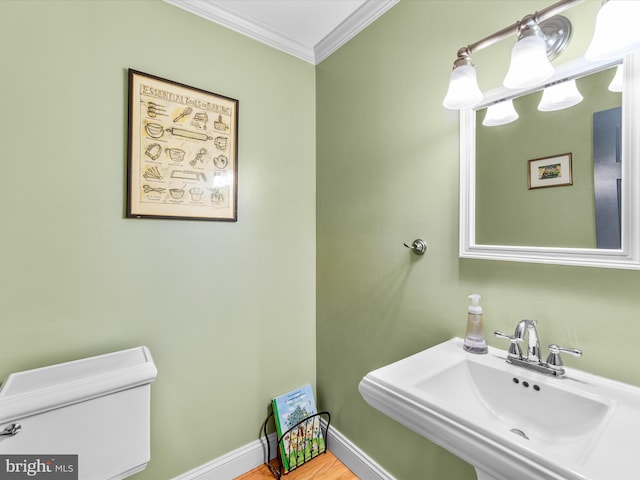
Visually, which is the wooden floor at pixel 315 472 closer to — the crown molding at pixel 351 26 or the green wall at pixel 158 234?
the green wall at pixel 158 234

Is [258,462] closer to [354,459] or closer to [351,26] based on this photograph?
[354,459]

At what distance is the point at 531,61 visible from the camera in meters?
0.82

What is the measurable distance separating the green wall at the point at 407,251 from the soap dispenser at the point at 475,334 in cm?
7

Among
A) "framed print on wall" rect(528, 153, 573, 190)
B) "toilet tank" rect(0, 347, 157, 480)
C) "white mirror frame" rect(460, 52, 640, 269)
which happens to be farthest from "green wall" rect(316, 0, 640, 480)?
"toilet tank" rect(0, 347, 157, 480)

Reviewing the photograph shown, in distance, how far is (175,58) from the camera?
54.1 inches

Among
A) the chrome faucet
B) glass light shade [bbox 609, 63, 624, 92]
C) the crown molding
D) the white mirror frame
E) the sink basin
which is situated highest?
the crown molding

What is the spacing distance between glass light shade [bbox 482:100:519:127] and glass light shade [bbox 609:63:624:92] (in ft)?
0.77

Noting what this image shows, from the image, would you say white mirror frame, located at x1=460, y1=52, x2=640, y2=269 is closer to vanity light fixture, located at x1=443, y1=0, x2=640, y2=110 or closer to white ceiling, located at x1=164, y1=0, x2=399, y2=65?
vanity light fixture, located at x1=443, y1=0, x2=640, y2=110

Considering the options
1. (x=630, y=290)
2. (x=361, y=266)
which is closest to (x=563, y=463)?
(x=630, y=290)

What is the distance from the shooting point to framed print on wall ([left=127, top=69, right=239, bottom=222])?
1268mm

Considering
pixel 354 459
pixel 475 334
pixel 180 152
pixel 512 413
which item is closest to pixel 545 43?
pixel 475 334

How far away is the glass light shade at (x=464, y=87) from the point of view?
3.17 ft

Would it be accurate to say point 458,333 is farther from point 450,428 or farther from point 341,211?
point 341,211

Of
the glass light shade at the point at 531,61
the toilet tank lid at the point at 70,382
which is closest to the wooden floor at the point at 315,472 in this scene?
the toilet tank lid at the point at 70,382
